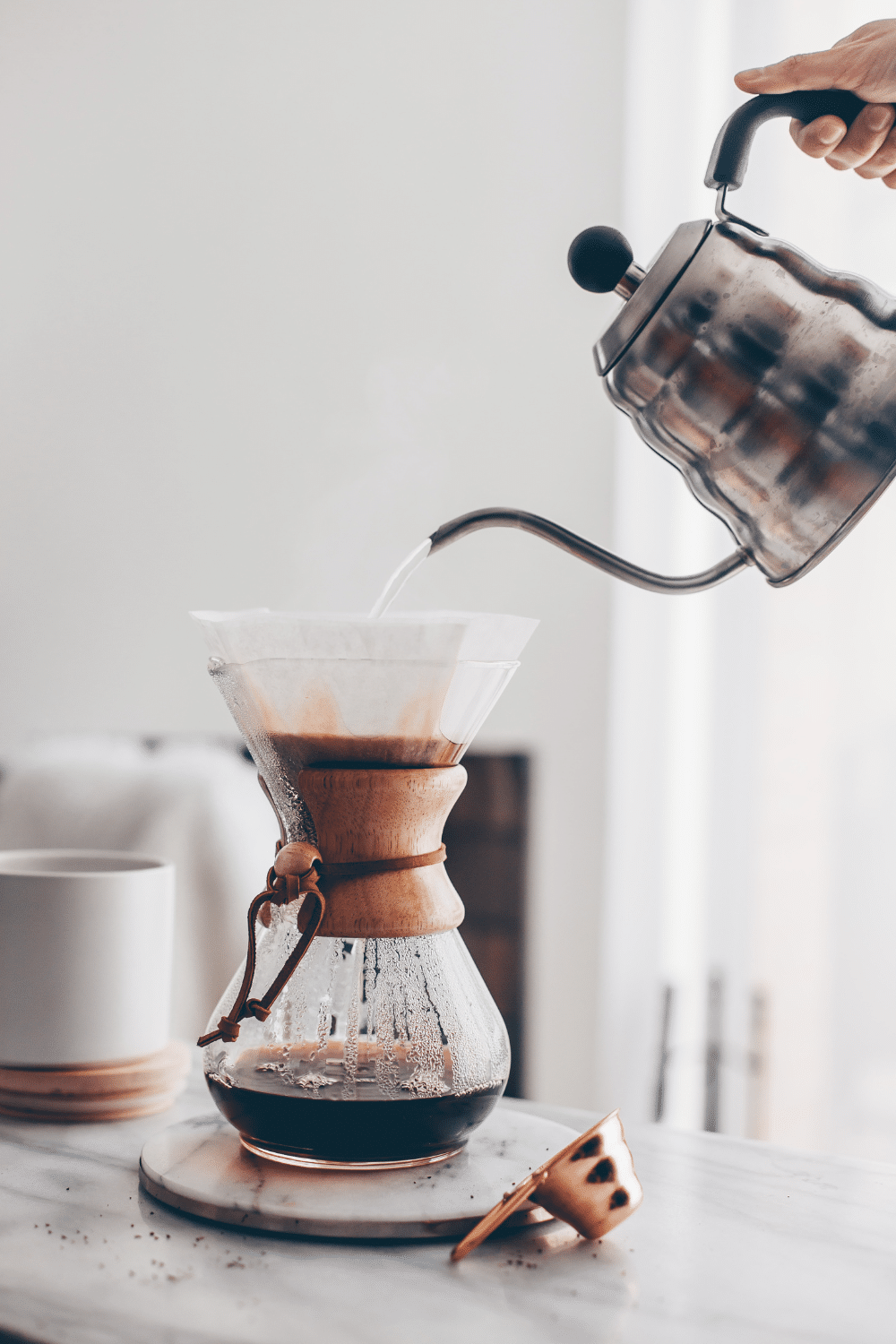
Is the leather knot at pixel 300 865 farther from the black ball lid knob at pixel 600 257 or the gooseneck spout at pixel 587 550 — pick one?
the black ball lid knob at pixel 600 257

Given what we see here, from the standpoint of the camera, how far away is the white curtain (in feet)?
5.27

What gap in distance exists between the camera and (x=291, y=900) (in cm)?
50

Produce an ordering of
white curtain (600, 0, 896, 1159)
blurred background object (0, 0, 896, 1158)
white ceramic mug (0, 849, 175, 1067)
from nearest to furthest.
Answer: white ceramic mug (0, 849, 175, 1067), white curtain (600, 0, 896, 1159), blurred background object (0, 0, 896, 1158)

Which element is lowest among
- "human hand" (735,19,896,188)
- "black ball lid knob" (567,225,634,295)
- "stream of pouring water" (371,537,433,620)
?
"stream of pouring water" (371,537,433,620)

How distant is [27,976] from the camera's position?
61 cm

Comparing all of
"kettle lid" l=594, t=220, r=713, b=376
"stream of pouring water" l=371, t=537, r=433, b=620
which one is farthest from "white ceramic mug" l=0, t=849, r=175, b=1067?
"kettle lid" l=594, t=220, r=713, b=376

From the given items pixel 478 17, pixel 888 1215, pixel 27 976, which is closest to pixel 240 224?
pixel 478 17

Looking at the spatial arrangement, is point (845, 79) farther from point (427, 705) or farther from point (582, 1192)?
point (582, 1192)

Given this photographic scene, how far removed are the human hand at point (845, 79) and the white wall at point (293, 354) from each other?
1263 millimetres

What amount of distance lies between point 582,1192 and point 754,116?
19.3 inches

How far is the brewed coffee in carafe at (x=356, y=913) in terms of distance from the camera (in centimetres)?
49

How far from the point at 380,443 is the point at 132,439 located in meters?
0.41

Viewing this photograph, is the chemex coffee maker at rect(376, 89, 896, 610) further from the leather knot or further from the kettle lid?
the leather knot

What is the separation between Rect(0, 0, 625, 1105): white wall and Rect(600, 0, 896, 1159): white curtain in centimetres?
9
